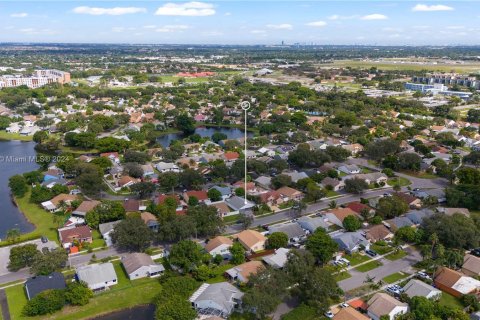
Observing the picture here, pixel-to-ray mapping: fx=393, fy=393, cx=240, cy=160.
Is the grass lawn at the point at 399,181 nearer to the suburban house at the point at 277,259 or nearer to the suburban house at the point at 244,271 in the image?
the suburban house at the point at 277,259

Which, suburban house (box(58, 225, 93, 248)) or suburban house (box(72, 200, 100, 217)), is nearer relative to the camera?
suburban house (box(58, 225, 93, 248))

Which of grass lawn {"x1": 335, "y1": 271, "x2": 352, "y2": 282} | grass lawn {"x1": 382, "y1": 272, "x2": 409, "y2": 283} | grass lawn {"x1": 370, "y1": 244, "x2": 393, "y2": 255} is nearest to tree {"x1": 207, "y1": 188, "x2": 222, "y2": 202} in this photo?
grass lawn {"x1": 370, "y1": 244, "x2": 393, "y2": 255}

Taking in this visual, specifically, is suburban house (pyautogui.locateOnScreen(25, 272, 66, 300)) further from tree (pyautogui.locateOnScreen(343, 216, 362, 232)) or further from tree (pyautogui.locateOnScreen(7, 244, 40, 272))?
tree (pyautogui.locateOnScreen(343, 216, 362, 232))

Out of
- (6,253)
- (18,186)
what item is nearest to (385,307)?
(6,253)

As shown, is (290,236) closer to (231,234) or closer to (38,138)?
(231,234)

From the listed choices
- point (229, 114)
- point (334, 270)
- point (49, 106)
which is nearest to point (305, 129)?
point (229, 114)

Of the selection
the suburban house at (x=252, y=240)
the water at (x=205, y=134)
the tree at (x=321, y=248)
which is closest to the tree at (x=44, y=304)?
the suburban house at (x=252, y=240)

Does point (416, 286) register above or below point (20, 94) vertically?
below
